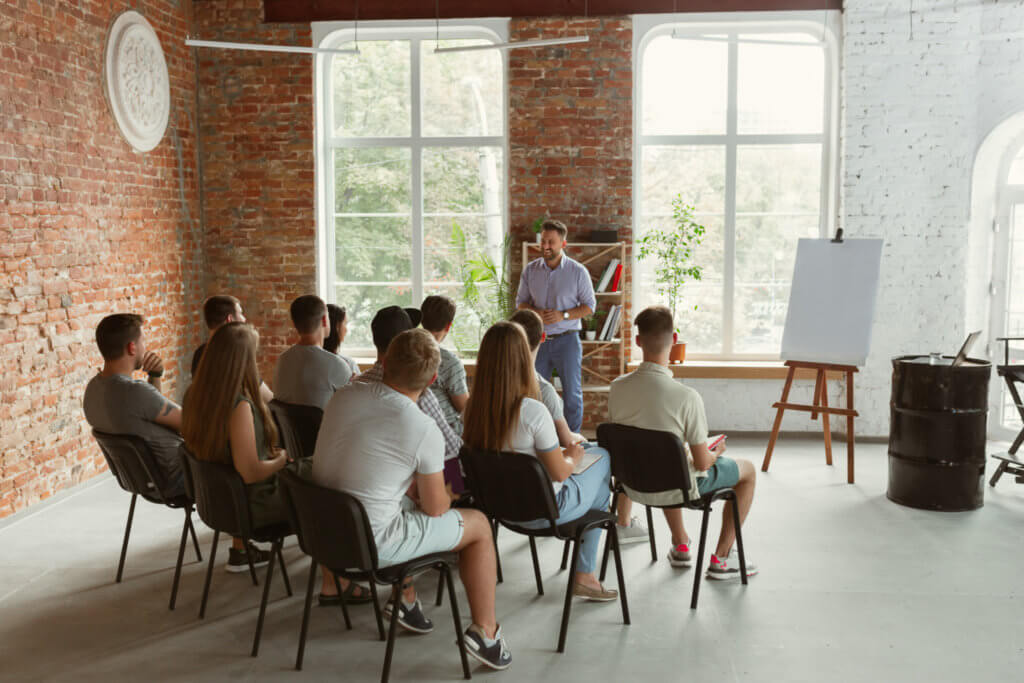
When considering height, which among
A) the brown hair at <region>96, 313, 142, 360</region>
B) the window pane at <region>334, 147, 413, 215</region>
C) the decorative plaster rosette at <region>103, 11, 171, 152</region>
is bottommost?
the brown hair at <region>96, 313, 142, 360</region>

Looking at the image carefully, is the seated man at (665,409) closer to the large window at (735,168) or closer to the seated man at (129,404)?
the seated man at (129,404)

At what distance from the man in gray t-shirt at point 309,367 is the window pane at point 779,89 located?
4.99 metres

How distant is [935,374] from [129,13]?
6.27m

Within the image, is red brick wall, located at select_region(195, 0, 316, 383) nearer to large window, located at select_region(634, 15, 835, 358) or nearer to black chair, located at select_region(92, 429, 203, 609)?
large window, located at select_region(634, 15, 835, 358)

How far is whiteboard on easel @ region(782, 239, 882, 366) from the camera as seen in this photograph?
628 cm

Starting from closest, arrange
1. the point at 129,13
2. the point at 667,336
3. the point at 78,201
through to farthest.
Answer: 1. the point at 667,336
2. the point at 78,201
3. the point at 129,13

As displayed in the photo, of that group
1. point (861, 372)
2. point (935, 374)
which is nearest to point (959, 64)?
point (861, 372)

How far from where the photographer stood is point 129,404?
13.3ft

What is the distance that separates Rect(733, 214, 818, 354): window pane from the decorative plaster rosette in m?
5.07

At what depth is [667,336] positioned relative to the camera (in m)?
4.04

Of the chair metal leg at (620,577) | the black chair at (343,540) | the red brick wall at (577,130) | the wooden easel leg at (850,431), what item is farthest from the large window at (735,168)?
the black chair at (343,540)

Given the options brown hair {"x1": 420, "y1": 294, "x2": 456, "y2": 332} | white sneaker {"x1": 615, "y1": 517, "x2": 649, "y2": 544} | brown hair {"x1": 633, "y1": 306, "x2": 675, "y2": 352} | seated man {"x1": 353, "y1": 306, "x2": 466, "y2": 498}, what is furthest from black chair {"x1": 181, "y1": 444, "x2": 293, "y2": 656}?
white sneaker {"x1": 615, "y1": 517, "x2": 649, "y2": 544}

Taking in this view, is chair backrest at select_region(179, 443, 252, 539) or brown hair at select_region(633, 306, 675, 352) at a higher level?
brown hair at select_region(633, 306, 675, 352)

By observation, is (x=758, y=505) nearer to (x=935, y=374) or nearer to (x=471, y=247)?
(x=935, y=374)
